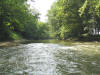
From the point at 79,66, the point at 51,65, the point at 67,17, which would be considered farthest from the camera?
the point at 67,17

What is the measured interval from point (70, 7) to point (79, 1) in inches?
118

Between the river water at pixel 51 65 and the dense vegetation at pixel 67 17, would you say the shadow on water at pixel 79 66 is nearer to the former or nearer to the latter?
the river water at pixel 51 65

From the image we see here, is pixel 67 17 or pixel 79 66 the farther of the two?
pixel 67 17

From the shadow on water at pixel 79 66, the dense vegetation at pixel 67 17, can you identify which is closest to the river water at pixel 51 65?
the shadow on water at pixel 79 66

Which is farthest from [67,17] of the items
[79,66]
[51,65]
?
[79,66]

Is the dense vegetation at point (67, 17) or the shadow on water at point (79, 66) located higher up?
the dense vegetation at point (67, 17)

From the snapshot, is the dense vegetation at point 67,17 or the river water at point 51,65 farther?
the dense vegetation at point 67,17

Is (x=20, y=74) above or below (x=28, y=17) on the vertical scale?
below

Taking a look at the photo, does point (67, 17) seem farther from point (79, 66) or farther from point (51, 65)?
point (79, 66)

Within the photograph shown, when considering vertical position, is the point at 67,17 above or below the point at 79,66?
above

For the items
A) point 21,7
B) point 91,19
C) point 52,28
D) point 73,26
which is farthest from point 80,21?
point 52,28

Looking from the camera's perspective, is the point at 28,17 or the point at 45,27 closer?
the point at 28,17

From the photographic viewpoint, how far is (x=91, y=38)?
31.2m

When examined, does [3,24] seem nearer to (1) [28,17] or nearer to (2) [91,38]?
(1) [28,17]
